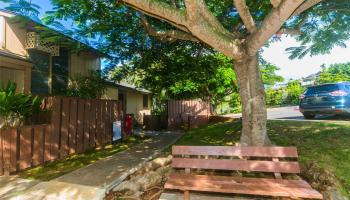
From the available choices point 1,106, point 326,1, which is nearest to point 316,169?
point 326,1

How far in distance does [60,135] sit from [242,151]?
18.8 ft

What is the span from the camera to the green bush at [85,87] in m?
11.0

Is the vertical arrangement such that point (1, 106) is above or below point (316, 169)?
above

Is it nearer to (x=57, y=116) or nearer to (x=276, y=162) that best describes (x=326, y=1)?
(x=276, y=162)

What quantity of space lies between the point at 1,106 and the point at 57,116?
4.91 ft

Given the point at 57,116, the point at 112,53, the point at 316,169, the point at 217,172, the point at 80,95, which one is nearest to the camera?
the point at 316,169

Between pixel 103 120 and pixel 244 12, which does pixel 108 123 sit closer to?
pixel 103 120

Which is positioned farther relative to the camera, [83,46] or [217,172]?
[83,46]

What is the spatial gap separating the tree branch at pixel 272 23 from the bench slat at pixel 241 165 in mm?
2239

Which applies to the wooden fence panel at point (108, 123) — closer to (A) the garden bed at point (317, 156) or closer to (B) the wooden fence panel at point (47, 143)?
(B) the wooden fence panel at point (47, 143)

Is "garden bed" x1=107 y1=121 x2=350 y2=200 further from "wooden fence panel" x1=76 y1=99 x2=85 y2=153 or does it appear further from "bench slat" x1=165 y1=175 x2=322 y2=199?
Result: "wooden fence panel" x1=76 y1=99 x2=85 y2=153

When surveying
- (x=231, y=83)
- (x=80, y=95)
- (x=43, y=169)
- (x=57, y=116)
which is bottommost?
(x=43, y=169)

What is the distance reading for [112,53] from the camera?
42.8ft

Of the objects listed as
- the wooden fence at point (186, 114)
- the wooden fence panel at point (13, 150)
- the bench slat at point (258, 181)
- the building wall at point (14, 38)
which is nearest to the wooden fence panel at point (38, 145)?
the wooden fence panel at point (13, 150)
